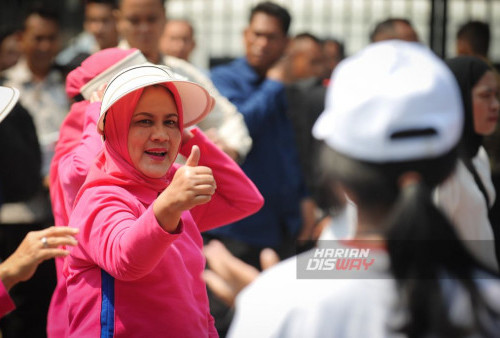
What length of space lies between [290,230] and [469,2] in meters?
4.58

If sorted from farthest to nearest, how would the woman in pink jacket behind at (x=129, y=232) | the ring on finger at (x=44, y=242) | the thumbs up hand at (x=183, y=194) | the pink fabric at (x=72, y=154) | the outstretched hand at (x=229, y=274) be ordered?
1. the pink fabric at (x=72, y=154)
2. the ring on finger at (x=44, y=242)
3. the woman in pink jacket behind at (x=129, y=232)
4. the thumbs up hand at (x=183, y=194)
5. the outstretched hand at (x=229, y=274)

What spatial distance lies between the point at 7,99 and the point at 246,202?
1.01 m

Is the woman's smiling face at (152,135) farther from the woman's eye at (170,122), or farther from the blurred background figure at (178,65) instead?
the blurred background figure at (178,65)

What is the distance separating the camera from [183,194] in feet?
7.38

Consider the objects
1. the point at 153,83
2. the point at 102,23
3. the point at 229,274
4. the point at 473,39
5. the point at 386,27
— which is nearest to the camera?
the point at 229,274

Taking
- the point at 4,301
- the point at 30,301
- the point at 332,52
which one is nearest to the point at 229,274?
the point at 4,301

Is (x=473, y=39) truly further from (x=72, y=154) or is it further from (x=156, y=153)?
(x=156, y=153)

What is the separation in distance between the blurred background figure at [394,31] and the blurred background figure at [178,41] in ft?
5.37

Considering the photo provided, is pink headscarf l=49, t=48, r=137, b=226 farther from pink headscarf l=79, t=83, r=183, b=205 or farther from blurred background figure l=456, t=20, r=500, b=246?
blurred background figure l=456, t=20, r=500, b=246

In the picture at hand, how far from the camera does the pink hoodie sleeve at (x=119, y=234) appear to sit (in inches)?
91.5

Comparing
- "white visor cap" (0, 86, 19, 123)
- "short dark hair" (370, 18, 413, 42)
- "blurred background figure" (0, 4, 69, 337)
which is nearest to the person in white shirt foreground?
"white visor cap" (0, 86, 19, 123)

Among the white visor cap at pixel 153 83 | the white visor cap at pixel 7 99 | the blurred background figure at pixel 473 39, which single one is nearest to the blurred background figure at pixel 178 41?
the blurred background figure at pixel 473 39

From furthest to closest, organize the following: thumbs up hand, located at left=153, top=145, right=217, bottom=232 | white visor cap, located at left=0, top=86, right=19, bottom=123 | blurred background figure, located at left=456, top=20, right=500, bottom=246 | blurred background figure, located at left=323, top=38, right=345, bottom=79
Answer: blurred background figure, located at left=323, top=38, right=345, bottom=79 < blurred background figure, located at left=456, top=20, right=500, bottom=246 < white visor cap, located at left=0, top=86, right=19, bottom=123 < thumbs up hand, located at left=153, top=145, right=217, bottom=232

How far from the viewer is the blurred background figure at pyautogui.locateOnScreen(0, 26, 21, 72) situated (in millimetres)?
6062
